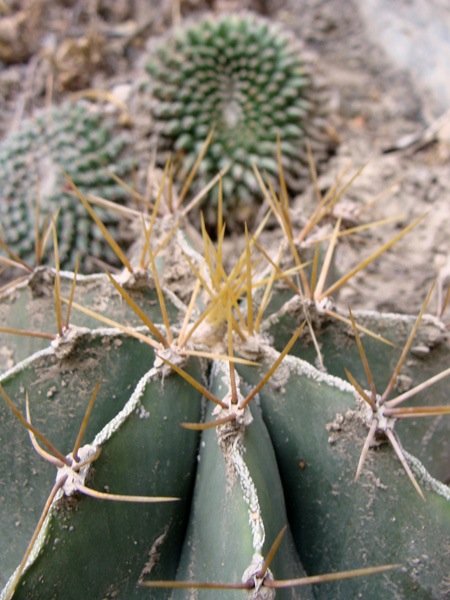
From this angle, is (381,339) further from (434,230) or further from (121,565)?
(434,230)

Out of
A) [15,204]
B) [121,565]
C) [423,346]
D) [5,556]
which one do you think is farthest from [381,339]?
[15,204]

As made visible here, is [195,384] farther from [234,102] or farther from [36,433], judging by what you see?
[234,102]

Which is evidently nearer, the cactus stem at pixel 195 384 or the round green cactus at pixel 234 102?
the cactus stem at pixel 195 384

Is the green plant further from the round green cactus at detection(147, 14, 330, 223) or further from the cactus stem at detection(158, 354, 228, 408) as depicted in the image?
the round green cactus at detection(147, 14, 330, 223)

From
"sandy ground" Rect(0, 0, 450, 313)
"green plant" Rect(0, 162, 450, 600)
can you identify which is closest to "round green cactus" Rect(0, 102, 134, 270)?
"sandy ground" Rect(0, 0, 450, 313)

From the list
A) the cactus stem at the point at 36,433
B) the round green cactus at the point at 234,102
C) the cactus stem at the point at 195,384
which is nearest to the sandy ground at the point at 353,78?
the round green cactus at the point at 234,102

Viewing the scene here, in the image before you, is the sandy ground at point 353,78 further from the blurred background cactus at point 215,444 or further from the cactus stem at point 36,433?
the cactus stem at point 36,433
